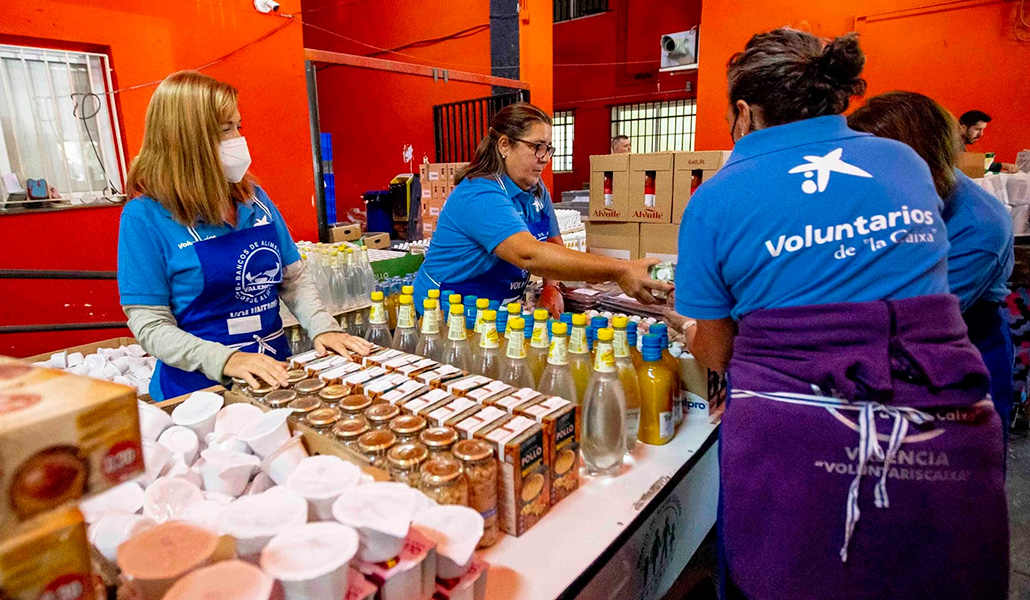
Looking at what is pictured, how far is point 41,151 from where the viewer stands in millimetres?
3783

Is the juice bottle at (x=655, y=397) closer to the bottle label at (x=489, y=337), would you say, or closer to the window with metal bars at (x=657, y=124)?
the bottle label at (x=489, y=337)

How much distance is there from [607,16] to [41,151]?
11012 mm

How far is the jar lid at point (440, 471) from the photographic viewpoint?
964mm

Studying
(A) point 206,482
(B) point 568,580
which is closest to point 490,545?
(B) point 568,580

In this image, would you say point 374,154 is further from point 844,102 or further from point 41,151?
point 844,102

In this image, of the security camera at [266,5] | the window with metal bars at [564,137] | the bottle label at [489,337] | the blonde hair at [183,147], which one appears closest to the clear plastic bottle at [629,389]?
the bottle label at [489,337]

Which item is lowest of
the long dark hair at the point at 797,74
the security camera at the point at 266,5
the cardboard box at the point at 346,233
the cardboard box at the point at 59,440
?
the cardboard box at the point at 346,233

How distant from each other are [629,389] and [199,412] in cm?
100

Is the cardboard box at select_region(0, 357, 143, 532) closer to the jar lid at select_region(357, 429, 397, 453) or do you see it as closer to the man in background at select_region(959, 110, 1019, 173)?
the jar lid at select_region(357, 429, 397, 453)

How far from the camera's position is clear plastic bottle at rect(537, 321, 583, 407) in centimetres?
142

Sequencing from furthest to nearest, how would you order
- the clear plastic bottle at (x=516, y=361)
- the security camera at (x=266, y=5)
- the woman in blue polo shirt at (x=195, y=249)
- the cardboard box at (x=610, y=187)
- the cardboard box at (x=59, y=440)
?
the security camera at (x=266, y=5)
the cardboard box at (x=610, y=187)
the woman in blue polo shirt at (x=195, y=249)
the clear plastic bottle at (x=516, y=361)
the cardboard box at (x=59, y=440)

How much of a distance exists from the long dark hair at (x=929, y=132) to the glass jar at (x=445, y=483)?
143 centimetres

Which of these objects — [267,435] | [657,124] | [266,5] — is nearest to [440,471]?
[267,435]

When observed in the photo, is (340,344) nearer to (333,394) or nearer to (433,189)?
(333,394)
